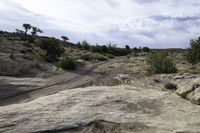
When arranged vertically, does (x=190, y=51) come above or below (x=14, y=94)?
above

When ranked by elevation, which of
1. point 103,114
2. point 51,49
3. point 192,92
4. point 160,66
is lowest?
point 103,114

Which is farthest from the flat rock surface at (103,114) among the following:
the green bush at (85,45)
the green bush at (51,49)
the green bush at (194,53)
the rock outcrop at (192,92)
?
the green bush at (85,45)

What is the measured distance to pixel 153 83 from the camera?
24.6 metres

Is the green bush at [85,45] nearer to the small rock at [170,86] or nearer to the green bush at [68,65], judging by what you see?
the green bush at [68,65]

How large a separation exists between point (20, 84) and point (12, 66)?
935 cm

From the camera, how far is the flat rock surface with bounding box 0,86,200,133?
12367 mm

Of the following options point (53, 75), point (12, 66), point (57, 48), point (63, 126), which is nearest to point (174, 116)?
point (63, 126)

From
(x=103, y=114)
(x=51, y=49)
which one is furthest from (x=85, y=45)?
(x=103, y=114)

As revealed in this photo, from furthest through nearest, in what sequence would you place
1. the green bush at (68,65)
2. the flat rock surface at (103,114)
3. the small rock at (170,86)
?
1. the green bush at (68,65)
2. the small rock at (170,86)
3. the flat rock surface at (103,114)

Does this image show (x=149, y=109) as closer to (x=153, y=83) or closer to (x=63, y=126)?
(x=63, y=126)

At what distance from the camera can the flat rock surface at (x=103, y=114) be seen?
40.6 ft

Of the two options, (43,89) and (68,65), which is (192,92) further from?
(68,65)

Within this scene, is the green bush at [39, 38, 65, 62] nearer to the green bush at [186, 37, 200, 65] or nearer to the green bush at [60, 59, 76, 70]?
the green bush at [60, 59, 76, 70]

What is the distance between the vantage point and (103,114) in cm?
1366
